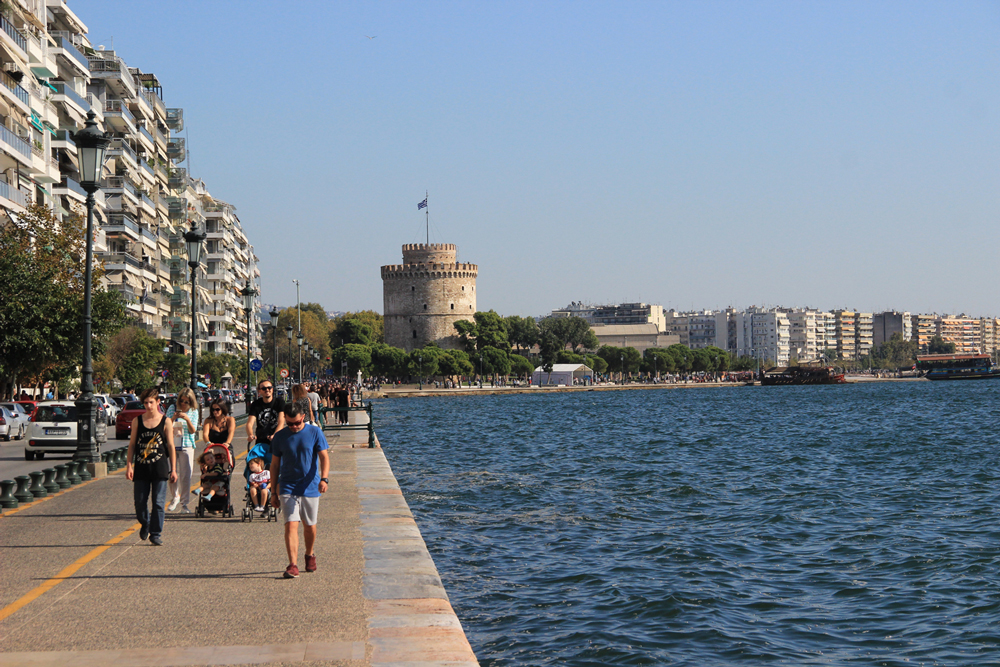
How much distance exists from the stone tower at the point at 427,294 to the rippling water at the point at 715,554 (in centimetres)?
9172

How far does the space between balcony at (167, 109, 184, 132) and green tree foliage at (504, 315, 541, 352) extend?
2578 inches

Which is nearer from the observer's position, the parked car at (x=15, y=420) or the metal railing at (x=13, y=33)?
the parked car at (x=15, y=420)

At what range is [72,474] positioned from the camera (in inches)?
632

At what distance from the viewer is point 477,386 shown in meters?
126

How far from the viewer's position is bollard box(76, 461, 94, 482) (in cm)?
1645

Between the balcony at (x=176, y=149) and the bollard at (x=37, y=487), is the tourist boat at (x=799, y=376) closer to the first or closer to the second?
the balcony at (x=176, y=149)

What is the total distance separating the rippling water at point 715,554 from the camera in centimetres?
973

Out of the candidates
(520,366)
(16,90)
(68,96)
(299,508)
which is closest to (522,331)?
(520,366)

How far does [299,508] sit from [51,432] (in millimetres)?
16194

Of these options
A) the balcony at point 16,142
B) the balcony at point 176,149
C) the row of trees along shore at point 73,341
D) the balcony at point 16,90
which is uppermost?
the balcony at point 176,149

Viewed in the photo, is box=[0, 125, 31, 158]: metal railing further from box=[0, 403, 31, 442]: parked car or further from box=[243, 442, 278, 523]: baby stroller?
box=[243, 442, 278, 523]: baby stroller

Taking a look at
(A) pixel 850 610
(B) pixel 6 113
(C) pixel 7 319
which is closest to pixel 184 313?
(B) pixel 6 113

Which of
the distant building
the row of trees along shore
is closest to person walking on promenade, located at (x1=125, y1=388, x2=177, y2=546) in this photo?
the row of trees along shore

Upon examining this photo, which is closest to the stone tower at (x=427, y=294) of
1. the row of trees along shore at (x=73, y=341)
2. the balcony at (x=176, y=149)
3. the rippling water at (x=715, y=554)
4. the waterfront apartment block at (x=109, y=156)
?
the row of trees along shore at (x=73, y=341)
